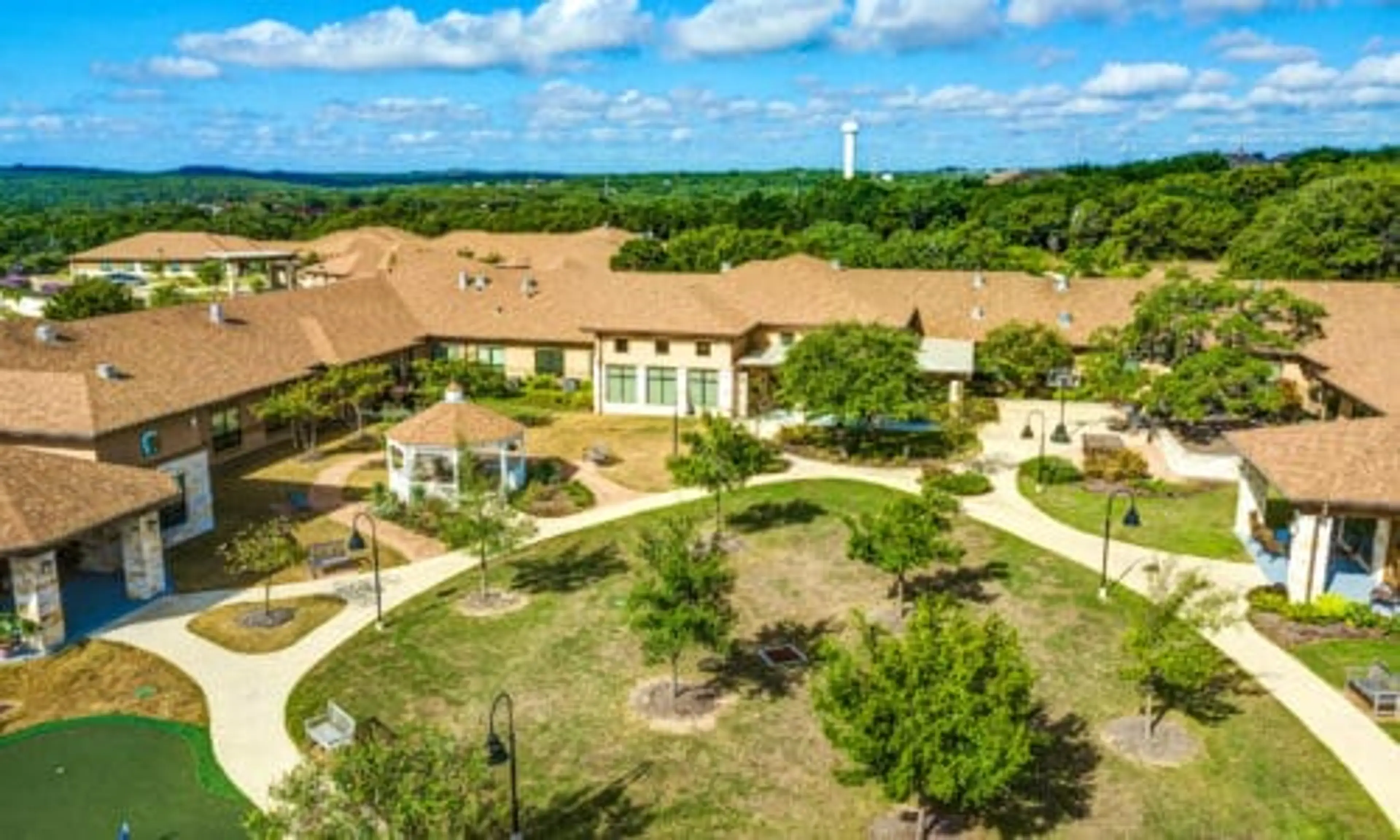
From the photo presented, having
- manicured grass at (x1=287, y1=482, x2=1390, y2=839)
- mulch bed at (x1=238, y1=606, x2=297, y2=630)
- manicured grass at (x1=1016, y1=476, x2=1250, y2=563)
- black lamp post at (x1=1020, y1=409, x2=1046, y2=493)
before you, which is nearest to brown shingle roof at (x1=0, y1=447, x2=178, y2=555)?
mulch bed at (x1=238, y1=606, x2=297, y2=630)

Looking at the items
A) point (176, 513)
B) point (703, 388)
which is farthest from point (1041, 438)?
point (176, 513)

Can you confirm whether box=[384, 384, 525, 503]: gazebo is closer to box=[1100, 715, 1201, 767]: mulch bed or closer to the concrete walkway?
the concrete walkway

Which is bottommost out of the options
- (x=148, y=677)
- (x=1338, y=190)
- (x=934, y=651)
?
(x=148, y=677)

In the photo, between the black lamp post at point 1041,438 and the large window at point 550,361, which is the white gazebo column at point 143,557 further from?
the black lamp post at point 1041,438

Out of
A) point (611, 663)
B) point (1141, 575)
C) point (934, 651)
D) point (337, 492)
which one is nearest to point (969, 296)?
point (1141, 575)

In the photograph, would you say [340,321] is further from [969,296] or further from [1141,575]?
[1141,575]

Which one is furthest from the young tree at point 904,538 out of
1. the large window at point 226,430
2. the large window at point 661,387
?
the large window at point 226,430

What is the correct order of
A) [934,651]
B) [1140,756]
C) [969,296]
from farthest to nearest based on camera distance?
[969,296] < [1140,756] < [934,651]
